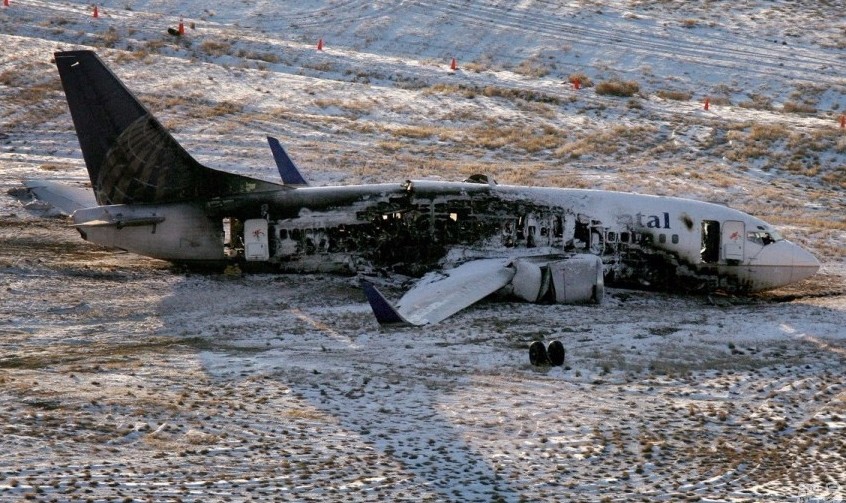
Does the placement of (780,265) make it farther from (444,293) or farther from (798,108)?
(798,108)

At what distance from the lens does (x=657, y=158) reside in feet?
156

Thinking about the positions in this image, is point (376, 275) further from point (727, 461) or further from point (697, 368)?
point (727, 461)

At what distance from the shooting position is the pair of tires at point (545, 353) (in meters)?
24.6

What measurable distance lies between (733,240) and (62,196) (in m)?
19.0

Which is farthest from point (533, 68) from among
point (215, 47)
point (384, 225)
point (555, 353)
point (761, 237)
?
point (555, 353)

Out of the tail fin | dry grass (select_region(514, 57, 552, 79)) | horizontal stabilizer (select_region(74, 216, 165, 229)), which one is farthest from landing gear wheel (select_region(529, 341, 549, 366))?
dry grass (select_region(514, 57, 552, 79))

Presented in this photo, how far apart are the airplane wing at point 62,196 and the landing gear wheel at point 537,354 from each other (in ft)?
46.8

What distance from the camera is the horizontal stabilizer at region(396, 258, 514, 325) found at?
25078mm

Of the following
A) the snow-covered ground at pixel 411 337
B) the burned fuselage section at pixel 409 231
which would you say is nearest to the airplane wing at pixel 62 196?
the snow-covered ground at pixel 411 337

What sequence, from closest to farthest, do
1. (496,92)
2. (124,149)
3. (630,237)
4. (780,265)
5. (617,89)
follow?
1. (124,149)
2. (630,237)
3. (780,265)
4. (496,92)
5. (617,89)

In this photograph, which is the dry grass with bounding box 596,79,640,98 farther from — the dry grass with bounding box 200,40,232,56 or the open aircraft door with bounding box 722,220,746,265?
the open aircraft door with bounding box 722,220,746,265

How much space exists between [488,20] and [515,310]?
42.2 m

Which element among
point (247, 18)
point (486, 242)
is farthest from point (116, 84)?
point (247, 18)

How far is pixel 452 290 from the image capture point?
27.2 m
